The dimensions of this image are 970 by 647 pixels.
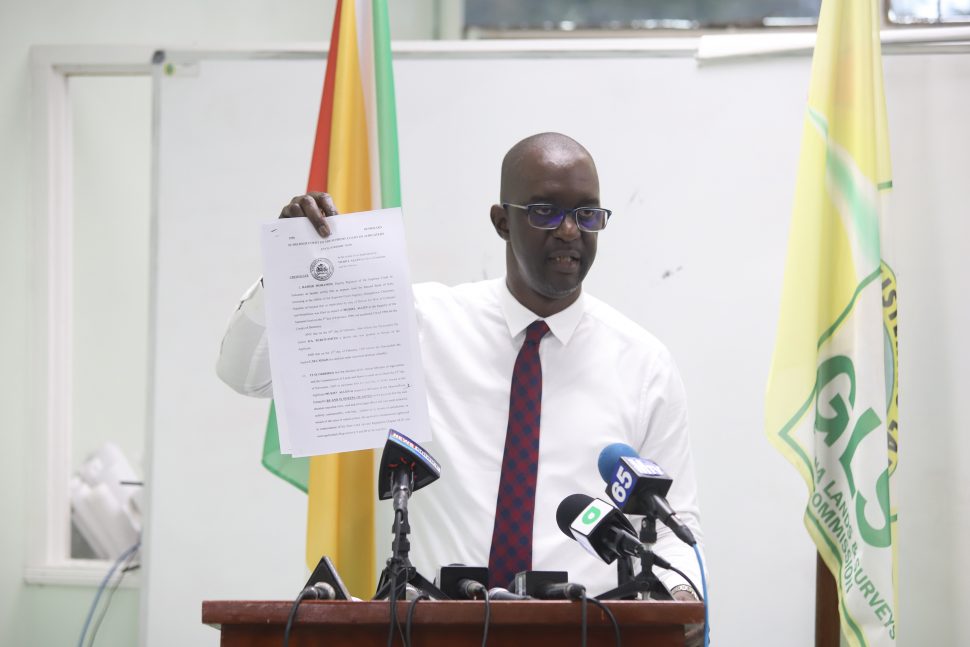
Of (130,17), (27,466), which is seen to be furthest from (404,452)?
(130,17)

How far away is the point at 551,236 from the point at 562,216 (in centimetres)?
5

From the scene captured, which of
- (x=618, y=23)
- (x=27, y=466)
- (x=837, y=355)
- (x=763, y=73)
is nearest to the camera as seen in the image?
(x=837, y=355)

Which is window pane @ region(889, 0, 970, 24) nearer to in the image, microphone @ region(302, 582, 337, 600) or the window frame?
the window frame

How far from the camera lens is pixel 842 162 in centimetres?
257

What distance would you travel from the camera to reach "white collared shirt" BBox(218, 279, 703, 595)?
1904 millimetres

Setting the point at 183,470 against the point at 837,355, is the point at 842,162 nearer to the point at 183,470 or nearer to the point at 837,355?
the point at 837,355

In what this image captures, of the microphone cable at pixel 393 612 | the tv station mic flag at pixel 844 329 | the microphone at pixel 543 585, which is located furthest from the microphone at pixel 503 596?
the tv station mic flag at pixel 844 329

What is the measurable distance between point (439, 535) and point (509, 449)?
22 cm

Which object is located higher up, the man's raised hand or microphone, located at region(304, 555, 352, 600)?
the man's raised hand

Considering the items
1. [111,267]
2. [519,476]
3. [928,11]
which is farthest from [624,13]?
[519,476]

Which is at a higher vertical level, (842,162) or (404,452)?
(842,162)

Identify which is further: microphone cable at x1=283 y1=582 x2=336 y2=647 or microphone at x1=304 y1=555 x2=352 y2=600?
microphone at x1=304 y1=555 x2=352 y2=600

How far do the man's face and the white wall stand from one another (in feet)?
6.91

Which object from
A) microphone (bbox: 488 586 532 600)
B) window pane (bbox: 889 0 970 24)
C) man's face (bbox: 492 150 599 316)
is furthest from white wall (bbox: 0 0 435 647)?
microphone (bbox: 488 586 532 600)
